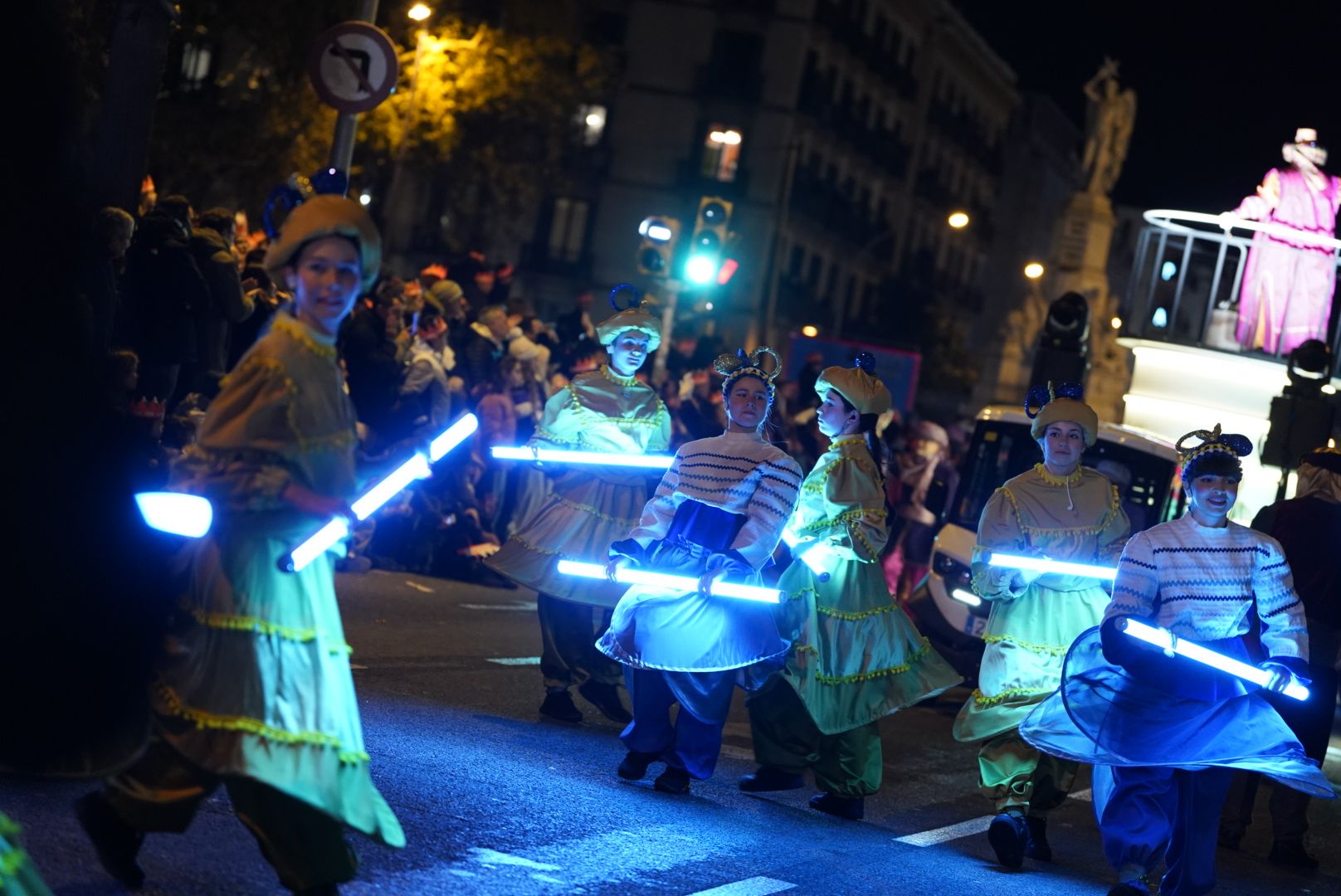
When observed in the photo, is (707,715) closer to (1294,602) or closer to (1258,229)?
(1294,602)

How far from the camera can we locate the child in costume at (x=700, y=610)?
8.45 m

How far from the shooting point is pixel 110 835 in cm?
543

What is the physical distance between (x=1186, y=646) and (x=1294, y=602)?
27.2 inches

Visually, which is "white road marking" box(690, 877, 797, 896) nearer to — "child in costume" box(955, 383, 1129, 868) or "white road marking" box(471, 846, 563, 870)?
"white road marking" box(471, 846, 563, 870)

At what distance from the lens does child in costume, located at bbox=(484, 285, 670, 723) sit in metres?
10.0

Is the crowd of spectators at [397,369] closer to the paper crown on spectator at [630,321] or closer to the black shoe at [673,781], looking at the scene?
the paper crown on spectator at [630,321]

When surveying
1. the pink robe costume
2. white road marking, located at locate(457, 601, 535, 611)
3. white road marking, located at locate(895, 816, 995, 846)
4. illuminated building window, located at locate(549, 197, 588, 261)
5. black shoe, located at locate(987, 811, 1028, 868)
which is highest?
illuminated building window, located at locate(549, 197, 588, 261)

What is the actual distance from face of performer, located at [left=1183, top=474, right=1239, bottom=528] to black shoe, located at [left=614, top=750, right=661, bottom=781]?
2.65 meters

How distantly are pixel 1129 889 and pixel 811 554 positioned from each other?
2113mm

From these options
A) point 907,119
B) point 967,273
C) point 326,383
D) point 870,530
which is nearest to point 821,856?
point 870,530

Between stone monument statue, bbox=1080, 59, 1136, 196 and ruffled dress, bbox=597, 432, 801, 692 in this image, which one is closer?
ruffled dress, bbox=597, 432, 801, 692

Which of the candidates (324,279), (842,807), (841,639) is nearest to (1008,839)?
(842,807)

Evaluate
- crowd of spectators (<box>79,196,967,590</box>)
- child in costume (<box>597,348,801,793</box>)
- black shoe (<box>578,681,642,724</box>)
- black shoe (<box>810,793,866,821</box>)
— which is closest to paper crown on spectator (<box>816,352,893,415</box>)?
child in costume (<box>597,348,801,793</box>)

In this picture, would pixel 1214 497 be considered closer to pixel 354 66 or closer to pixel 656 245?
pixel 354 66
